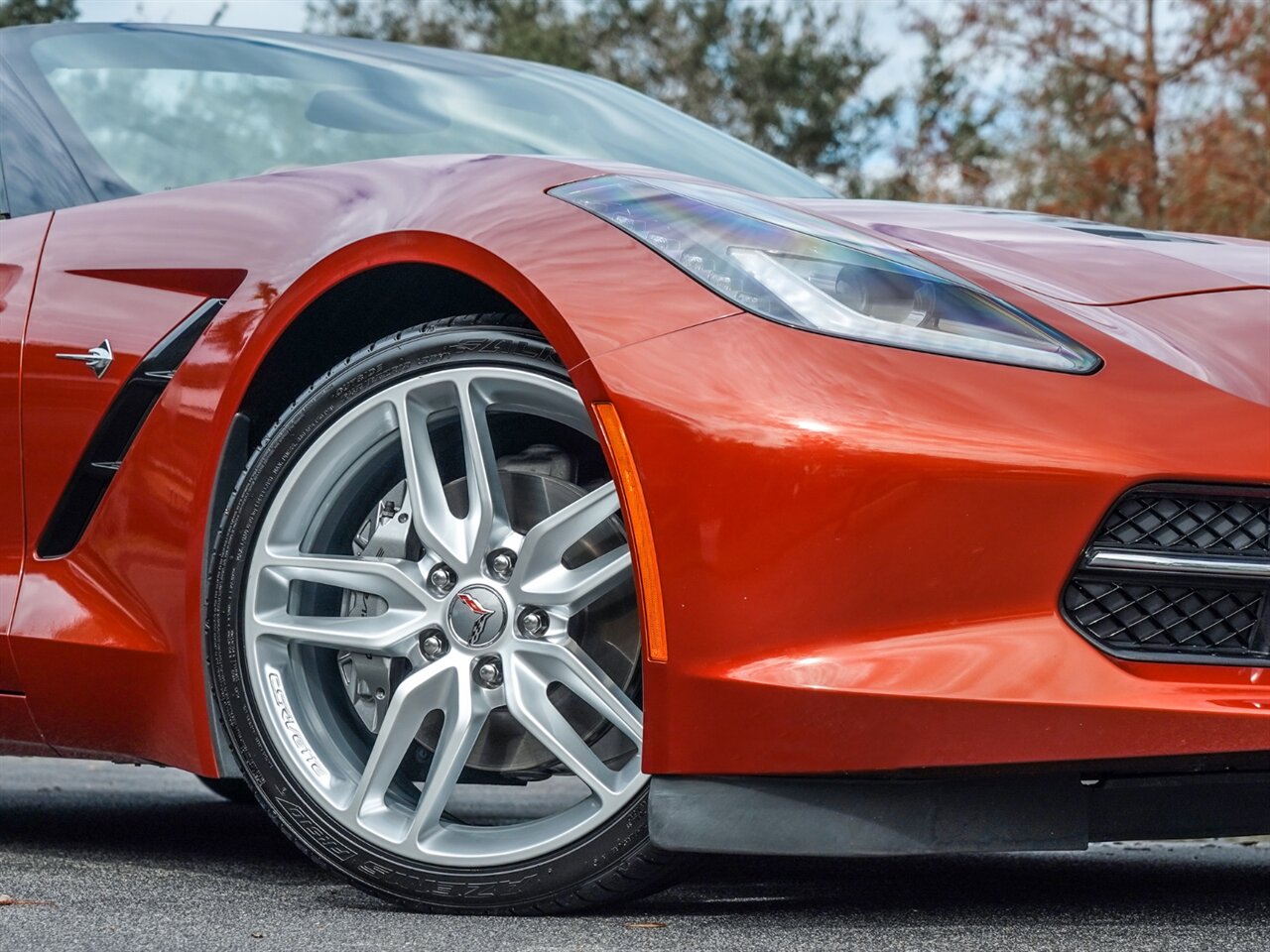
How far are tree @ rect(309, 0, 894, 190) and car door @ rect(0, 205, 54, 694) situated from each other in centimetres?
2653

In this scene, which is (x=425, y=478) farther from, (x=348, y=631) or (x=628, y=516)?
(x=628, y=516)

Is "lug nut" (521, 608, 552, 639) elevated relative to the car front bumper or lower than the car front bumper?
lower

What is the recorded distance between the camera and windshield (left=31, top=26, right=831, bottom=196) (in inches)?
123

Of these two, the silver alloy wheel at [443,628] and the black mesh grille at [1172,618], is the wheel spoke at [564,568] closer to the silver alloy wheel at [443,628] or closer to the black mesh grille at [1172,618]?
the silver alloy wheel at [443,628]

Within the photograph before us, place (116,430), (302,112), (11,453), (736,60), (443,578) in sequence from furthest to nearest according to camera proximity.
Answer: (736,60) → (302,112) → (11,453) → (116,430) → (443,578)

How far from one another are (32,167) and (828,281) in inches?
67.4

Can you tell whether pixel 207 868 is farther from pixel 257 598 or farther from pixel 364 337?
pixel 364 337

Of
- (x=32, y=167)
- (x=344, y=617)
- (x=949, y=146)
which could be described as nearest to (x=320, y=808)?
(x=344, y=617)

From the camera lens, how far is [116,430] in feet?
8.17

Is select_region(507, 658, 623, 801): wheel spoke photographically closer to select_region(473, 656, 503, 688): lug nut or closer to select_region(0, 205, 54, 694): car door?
select_region(473, 656, 503, 688): lug nut

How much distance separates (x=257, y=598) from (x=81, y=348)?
0.56m

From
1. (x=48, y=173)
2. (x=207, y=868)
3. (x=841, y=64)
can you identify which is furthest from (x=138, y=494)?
(x=841, y=64)

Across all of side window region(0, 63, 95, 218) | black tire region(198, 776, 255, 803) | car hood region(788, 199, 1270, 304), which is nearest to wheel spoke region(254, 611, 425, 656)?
car hood region(788, 199, 1270, 304)

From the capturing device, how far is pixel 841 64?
30.0 meters
